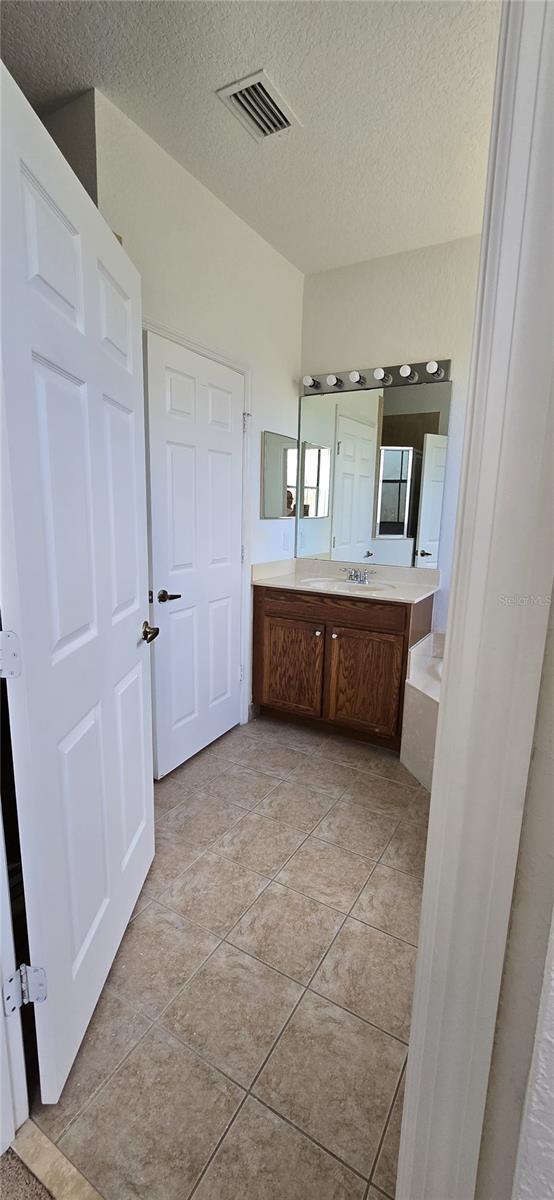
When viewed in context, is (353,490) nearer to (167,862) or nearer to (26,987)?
(167,862)

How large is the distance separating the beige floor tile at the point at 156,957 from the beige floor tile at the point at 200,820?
1.19 feet

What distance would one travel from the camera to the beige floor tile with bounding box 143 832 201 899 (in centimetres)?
177

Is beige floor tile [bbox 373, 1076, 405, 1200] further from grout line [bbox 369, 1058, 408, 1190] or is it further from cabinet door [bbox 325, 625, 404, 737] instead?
cabinet door [bbox 325, 625, 404, 737]

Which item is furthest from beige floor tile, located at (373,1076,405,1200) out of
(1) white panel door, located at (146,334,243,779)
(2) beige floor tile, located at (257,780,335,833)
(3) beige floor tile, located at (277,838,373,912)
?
(1) white panel door, located at (146,334,243,779)

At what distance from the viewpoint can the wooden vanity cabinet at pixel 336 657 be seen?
8.48 feet

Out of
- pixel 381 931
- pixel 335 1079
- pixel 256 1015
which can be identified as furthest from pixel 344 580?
pixel 335 1079

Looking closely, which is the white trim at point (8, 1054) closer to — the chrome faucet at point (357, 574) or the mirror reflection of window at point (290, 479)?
the chrome faucet at point (357, 574)

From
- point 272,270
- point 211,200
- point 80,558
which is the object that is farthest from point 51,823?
point 272,270

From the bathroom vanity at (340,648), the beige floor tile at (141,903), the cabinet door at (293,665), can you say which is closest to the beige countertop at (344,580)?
the bathroom vanity at (340,648)

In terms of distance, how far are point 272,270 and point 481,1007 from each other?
323 cm

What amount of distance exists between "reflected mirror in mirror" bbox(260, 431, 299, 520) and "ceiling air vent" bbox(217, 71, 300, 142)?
131cm

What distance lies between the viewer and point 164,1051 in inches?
48.8

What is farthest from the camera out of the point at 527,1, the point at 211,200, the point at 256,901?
the point at 211,200

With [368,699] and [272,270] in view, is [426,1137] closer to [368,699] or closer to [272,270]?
[368,699]
